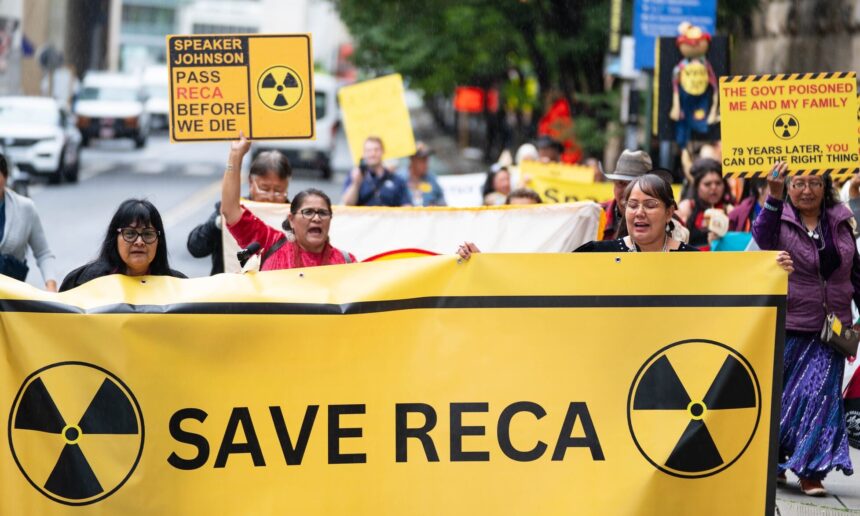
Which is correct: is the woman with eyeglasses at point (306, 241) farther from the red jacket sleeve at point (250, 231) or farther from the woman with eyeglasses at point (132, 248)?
the woman with eyeglasses at point (132, 248)

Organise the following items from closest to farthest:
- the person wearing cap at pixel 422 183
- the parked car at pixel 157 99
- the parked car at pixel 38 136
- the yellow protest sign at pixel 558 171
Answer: the person wearing cap at pixel 422 183 → the yellow protest sign at pixel 558 171 → the parked car at pixel 38 136 → the parked car at pixel 157 99

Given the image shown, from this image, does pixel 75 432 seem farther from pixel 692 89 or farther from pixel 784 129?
pixel 692 89

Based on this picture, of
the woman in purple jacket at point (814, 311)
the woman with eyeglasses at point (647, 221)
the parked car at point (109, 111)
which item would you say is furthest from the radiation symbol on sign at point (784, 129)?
the parked car at point (109, 111)

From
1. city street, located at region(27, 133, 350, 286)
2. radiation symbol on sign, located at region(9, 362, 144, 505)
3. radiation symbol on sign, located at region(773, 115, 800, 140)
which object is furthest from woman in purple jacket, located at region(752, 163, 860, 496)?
city street, located at region(27, 133, 350, 286)

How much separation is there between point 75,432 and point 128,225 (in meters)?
0.97

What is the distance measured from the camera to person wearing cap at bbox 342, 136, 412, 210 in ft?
38.2

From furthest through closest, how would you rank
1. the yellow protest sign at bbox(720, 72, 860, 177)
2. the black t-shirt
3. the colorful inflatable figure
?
the colorful inflatable figure
the yellow protest sign at bbox(720, 72, 860, 177)
the black t-shirt

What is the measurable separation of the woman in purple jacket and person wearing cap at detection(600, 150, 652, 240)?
2.98 feet

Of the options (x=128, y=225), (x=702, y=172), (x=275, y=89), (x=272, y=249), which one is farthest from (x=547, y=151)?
(x=128, y=225)

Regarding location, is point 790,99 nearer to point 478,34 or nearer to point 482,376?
point 482,376

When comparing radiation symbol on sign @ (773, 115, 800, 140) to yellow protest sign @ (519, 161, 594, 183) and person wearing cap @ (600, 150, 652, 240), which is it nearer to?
person wearing cap @ (600, 150, 652, 240)

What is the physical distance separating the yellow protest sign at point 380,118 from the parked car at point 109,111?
32.8 metres

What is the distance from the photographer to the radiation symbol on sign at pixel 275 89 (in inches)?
284

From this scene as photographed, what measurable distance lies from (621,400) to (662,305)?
15.0 inches
